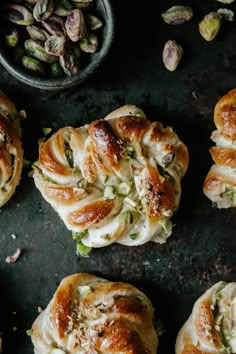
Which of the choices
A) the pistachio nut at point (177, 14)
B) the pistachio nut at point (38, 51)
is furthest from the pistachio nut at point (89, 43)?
the pistachio nut at point (177, 14)

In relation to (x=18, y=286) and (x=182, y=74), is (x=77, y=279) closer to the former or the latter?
(x=18, y=286)

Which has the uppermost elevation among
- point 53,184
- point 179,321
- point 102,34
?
point 102,34

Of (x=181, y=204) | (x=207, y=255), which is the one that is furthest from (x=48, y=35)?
(x=207, y=255)

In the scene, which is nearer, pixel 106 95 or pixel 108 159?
pixel 108 159

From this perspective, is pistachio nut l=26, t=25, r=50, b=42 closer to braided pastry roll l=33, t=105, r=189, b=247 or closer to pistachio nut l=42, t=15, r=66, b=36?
pistachio nut l=42, t=15, r=66, b=36

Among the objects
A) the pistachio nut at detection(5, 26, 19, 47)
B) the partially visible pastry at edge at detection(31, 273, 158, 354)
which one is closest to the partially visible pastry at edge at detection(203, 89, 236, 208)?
the partially visible pastry at edge at detection(31, 273, 158, 354)

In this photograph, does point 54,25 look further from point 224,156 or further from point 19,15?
point 224,156
